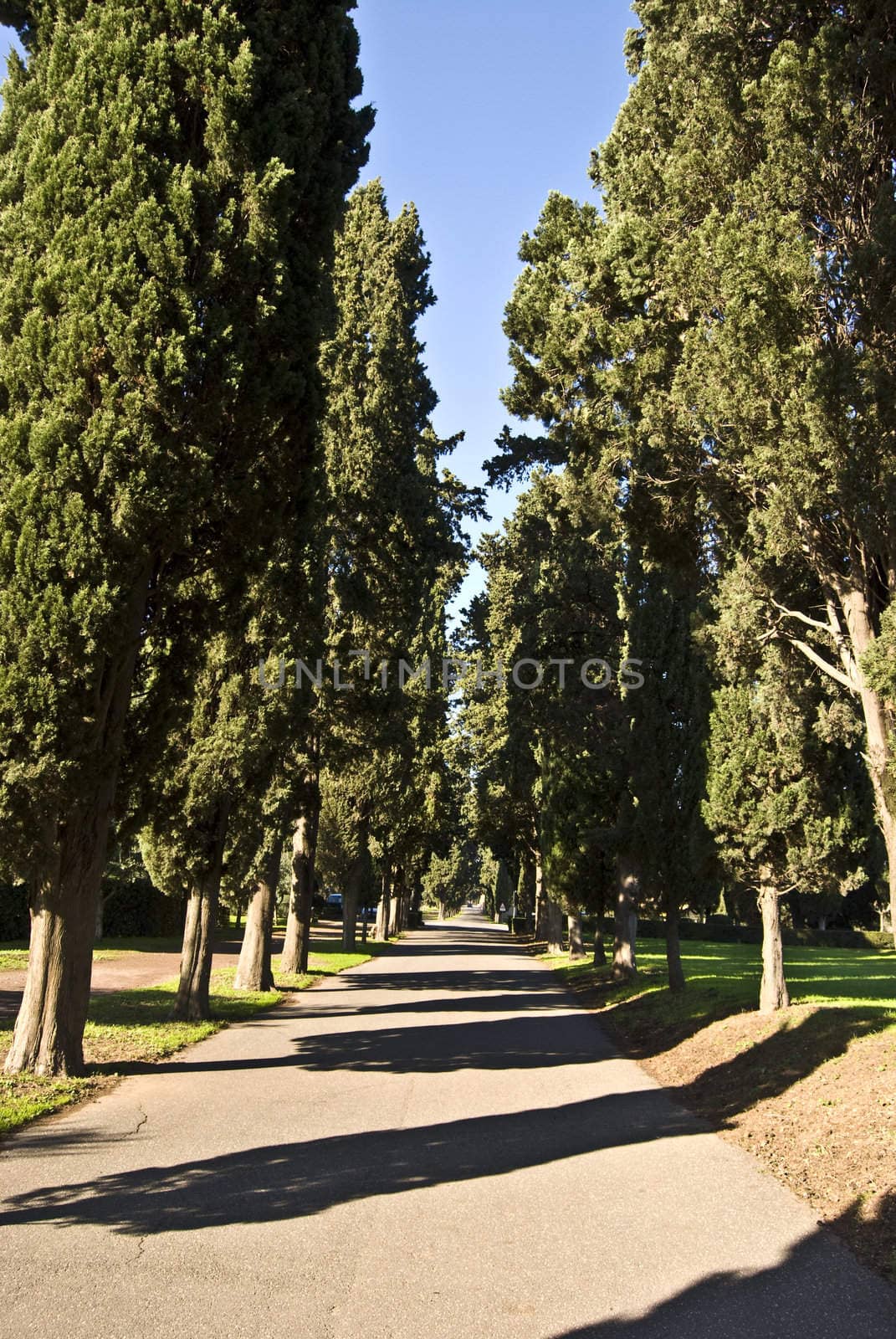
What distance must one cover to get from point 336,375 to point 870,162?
45.4 ft

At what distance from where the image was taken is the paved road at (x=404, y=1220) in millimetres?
4379

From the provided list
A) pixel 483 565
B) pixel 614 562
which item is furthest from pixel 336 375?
pixel 483 565

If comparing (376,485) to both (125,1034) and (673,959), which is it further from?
(125,1034)

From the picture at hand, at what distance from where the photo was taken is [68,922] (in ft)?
31.3

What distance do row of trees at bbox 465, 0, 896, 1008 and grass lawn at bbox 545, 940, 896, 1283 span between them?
4.83ft

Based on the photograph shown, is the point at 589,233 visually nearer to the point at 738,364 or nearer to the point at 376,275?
the point at 738,364

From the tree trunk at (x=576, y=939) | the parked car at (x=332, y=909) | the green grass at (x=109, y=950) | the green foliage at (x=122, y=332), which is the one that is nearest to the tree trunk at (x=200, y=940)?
the green foliage at (x=122, y=332)

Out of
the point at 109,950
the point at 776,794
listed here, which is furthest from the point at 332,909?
the point at 776,794

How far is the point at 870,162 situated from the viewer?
9367 mm

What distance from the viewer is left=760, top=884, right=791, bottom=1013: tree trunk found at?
43.5 ft

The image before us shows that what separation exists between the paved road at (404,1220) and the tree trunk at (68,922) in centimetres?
92

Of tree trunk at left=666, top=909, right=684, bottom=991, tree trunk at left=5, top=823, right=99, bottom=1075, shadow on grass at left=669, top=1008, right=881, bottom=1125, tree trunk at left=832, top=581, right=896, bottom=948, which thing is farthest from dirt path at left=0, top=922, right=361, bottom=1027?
tree trunk at left=832, top=581, right=896, bottom=948

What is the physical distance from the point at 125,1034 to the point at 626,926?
12250 mm

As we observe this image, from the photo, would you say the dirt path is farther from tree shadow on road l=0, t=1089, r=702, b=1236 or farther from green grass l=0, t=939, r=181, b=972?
tree shadow on road l=0, t=1089, r=702, b=1236
